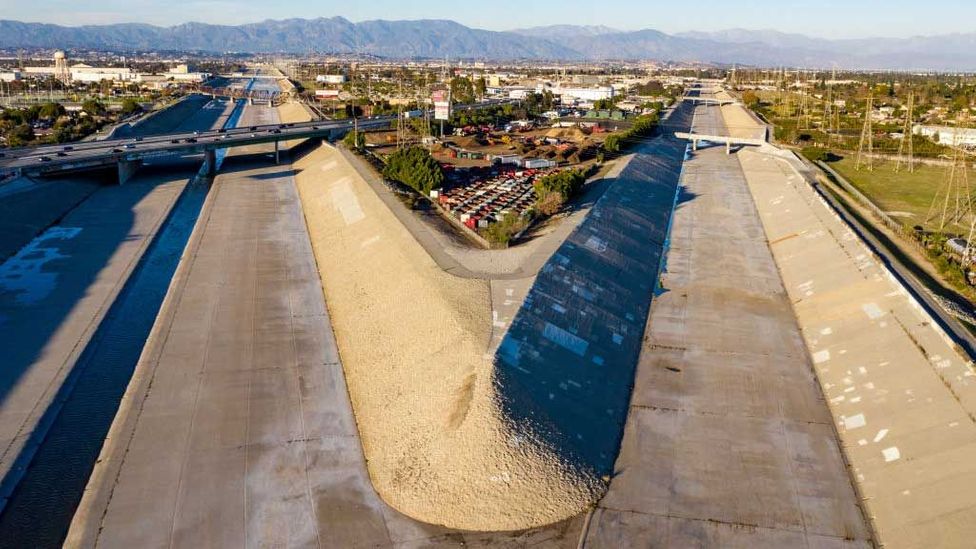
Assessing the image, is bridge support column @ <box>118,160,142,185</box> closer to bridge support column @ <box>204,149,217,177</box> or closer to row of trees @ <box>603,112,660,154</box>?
bridge support column @ <box>204,149,217,177</box>

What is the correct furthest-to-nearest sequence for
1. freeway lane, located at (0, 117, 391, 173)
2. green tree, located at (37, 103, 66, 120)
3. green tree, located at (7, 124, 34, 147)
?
green tree, located at (37, 103, 66, 120), green tree, located at (7, 124, 34, 147), freeway lane, located at (0, 117, 391, 173)

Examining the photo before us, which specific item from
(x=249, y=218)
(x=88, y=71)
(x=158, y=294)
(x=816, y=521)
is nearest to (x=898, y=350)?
(x=816, y=521)

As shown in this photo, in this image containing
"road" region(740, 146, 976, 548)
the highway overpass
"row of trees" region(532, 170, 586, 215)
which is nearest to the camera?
"road" region(740, 146, 976, 548)

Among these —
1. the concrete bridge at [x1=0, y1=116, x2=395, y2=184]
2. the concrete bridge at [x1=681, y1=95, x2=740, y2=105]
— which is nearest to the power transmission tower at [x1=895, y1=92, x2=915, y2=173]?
the concrete bridge at [x1=0, y1=116, x2=395, y2=184]

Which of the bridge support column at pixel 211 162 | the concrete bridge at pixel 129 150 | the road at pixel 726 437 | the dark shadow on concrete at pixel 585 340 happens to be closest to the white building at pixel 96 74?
the concrete bridge at pixel 129 150

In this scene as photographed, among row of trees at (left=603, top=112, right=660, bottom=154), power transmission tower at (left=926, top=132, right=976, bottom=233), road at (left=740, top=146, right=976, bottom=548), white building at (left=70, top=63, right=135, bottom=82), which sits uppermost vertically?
white building at (left=70, top=63, right=135, bottom=82)

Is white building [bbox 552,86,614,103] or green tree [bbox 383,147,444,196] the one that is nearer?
green tree [bbox 383,147,444,196]

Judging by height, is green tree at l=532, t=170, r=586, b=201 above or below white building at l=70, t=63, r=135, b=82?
Result: below

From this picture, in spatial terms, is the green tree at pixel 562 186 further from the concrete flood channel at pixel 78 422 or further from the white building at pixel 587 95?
the white building at pixel 587 95
